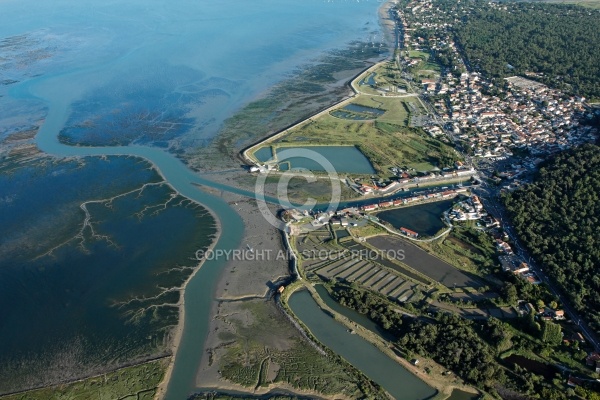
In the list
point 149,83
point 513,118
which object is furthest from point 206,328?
point 149,83

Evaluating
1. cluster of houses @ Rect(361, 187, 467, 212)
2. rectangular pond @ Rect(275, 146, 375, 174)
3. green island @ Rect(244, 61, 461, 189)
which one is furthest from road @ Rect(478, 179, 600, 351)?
rectangular pond @ Rect(275, 146, 375, 174)

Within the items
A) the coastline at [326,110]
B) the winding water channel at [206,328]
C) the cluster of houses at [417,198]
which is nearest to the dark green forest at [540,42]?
the coastline at [326,110]

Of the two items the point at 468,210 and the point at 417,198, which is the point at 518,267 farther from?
the point at 417,198

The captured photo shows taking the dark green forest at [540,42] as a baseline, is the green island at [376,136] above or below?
below

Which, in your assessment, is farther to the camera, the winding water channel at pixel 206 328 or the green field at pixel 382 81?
the green field at pixel 382 81

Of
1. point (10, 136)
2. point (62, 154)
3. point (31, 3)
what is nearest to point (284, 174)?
point (62, 154)

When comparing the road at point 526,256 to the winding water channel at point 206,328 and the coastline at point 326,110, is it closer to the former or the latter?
the winding water channel at point 206,328

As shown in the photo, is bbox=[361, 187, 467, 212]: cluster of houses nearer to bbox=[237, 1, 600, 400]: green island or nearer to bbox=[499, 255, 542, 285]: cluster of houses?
bbox=[237, 1, 600, 400]: green island
